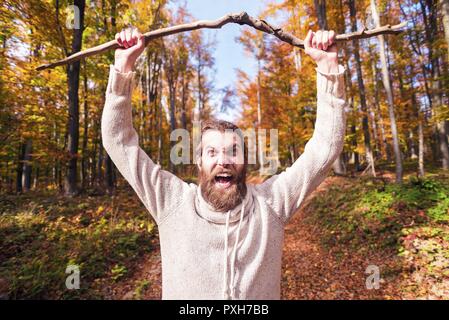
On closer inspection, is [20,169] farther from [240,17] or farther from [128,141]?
[240,17]

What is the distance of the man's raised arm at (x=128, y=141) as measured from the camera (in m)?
1.47

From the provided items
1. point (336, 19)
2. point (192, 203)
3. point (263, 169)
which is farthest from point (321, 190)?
point (192, 203)

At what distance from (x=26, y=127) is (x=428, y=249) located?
1067cm

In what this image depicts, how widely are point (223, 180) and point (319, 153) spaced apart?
68 centimetres

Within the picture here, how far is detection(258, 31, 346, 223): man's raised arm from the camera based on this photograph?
156 centimetres

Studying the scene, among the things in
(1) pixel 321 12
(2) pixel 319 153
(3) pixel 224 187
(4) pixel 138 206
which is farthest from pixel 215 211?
(1) pixel 321 12

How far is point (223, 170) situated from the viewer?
1.59 m

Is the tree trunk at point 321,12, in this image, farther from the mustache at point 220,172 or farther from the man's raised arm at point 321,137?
the mustache at point 220,172

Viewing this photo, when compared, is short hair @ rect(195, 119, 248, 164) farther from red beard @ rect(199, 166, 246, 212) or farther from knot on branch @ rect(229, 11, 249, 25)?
knot on branch @ rect(229, 11, 249, 25)

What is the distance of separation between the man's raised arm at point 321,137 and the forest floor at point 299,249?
4.38 m

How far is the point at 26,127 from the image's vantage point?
6605 mm

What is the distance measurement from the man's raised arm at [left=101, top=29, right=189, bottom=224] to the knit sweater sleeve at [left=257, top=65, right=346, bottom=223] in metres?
0.70

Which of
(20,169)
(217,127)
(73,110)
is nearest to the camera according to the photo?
(217,127)

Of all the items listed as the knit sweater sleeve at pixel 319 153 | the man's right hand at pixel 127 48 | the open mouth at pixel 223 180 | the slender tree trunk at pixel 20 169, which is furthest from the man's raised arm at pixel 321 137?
the slender tree trunk at pixel 20 169
